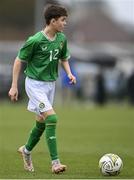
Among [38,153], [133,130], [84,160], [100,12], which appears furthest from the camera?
[100,12]

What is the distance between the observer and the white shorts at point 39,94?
40.3 ft

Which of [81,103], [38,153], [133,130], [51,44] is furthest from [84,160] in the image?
[81,103]

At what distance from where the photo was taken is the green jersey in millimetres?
12414

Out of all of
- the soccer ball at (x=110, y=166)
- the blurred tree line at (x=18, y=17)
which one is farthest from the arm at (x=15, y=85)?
the blurred tree line at (x=18, y=17)

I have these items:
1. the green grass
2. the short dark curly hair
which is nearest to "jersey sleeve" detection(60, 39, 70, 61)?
the short dark curly hair

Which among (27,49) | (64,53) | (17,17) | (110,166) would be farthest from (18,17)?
(110,166)

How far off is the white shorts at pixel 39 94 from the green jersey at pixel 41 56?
0.25ft

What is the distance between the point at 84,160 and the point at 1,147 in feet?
11.9

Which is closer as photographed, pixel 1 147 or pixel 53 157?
pixel 53 157

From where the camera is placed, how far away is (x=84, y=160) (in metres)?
14.4

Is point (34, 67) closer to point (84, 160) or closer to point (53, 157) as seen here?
point (53, 157)

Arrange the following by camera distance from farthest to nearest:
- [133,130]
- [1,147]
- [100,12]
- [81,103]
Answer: [100,12] < [81,103] < [133,130] < [1,147]

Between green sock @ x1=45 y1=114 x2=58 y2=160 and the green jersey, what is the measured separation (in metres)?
0.64

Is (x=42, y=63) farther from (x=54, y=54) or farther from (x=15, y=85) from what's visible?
(x=15, y=85)
